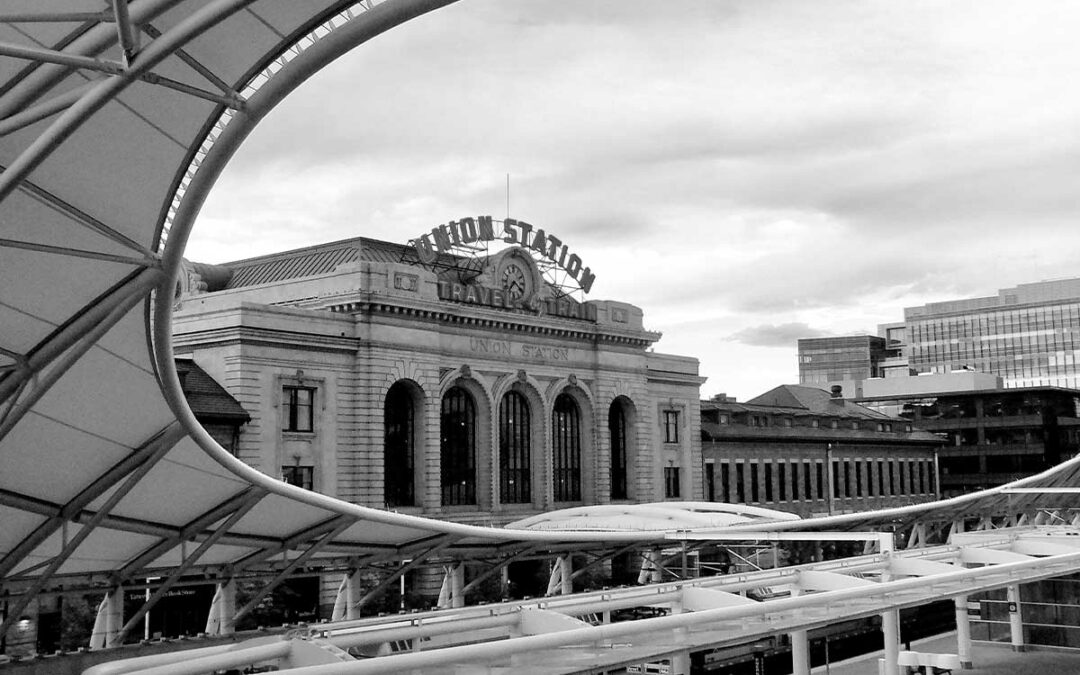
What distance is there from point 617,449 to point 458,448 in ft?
56.2

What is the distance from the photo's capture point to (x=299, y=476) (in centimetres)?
5969

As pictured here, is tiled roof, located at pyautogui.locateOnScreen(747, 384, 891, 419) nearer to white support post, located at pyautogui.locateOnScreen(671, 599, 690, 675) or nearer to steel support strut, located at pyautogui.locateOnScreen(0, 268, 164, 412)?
white support post, located at pyautogui.locateOnScreen(671, 599, 690, 675)

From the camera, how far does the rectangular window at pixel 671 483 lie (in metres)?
85.6

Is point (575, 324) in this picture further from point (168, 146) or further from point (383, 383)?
point (168, 146)

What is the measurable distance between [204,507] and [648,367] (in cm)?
5872

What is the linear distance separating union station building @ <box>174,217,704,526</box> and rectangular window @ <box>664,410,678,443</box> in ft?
0.69

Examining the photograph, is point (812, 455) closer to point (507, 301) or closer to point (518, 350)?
point (518, 350)

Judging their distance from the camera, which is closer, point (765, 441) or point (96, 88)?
point (96, 88)

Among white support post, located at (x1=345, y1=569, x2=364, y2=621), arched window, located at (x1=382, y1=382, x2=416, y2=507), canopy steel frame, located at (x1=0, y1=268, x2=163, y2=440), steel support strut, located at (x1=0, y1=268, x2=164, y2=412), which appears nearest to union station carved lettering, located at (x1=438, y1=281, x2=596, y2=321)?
arched window, located at (x1=382, y1=382, x2=416, y2=507)

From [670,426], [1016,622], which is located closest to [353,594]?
[1016,622]

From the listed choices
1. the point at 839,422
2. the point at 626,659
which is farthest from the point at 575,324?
the point at 626,659

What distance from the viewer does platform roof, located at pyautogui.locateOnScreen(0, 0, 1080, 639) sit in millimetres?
14375

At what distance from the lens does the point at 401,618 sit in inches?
988

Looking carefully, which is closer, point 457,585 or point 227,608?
point 227,608
